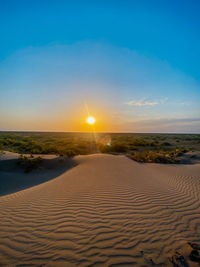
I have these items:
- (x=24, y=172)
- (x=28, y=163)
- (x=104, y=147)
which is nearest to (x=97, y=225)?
(x=24, y=172)

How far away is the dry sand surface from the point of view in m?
2.33

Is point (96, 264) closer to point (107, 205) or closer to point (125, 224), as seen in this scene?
point (125, 224)

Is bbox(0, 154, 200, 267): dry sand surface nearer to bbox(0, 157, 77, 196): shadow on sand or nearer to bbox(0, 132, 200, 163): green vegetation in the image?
bbox(0, 157, 77, 196): shadow on sand

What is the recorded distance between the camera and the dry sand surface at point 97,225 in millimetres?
2332

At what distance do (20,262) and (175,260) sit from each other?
2775mm

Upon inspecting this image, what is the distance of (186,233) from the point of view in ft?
9.67

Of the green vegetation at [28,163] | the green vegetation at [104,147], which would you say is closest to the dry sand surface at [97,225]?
the green vegetation at [28,163]

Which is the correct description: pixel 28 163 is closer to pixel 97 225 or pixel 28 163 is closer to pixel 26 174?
pixel 26 174

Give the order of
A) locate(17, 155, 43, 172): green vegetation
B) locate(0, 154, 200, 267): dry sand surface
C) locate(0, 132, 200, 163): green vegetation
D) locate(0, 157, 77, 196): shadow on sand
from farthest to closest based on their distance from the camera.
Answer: locate(0, 132, 200, 163): green vegetation → locate(17, 155, 43, 172): green vegetation → locate(0, 157, 77, 196): shadow on sand → locate(0, 154, 200, 267): dry sand surface

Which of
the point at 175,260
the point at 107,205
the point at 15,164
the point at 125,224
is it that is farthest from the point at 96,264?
the point at 15,164

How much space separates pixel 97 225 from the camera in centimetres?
310

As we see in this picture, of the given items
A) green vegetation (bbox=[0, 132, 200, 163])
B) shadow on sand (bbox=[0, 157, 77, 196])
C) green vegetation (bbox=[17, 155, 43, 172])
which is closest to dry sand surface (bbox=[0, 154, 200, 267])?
shadow on sand (bbox=[0, 157, 77, 196])

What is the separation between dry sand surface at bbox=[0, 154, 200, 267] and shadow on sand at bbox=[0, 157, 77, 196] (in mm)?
2035

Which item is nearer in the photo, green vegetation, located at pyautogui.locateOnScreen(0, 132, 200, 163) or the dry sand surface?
the dry sand surface
